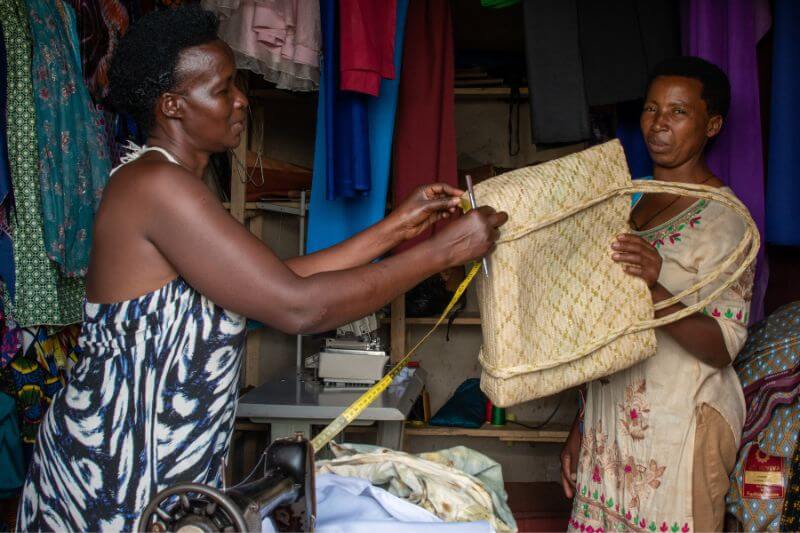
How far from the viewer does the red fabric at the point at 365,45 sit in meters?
3.15

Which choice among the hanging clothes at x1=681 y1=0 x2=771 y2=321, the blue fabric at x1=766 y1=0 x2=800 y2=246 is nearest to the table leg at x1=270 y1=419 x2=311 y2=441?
the hanging clothes at x1=681 y1=0 x2=771 y2=321

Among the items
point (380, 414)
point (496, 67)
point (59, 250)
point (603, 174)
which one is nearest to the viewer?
point (603, 174)

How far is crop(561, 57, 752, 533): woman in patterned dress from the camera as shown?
2131 mm

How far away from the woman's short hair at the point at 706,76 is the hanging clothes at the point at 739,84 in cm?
40

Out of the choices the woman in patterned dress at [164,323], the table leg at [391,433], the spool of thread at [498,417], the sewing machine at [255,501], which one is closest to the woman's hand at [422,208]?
the woman in patterned dress at [164,323]

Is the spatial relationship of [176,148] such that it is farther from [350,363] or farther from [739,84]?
[739,84]

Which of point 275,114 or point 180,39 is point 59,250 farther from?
point 275,114

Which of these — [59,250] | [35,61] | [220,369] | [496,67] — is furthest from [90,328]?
[496,67]

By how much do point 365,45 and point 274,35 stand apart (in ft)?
1.39

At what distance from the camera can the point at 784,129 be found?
2893 mm

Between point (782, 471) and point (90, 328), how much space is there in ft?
6.68

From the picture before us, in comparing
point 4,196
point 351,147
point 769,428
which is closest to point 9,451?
point 4,196

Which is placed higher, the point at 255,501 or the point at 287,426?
the point at 255,501

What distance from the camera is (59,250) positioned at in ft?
8.52
